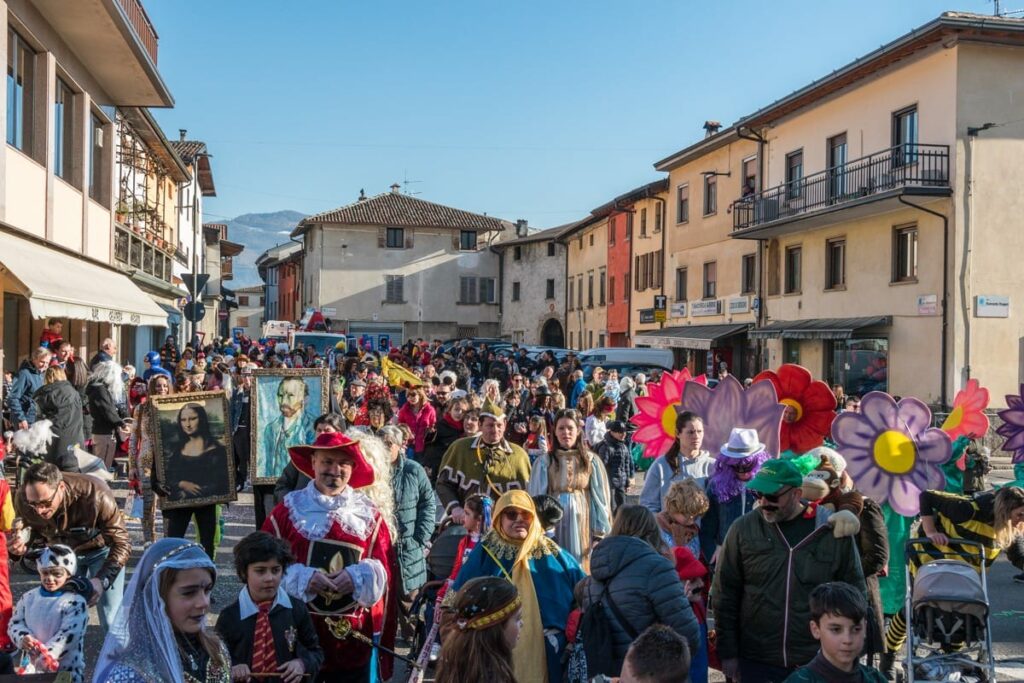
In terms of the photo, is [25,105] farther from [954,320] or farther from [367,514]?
[954,320]

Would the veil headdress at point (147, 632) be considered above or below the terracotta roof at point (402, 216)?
below

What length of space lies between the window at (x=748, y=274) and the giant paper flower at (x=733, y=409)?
23.9 metres

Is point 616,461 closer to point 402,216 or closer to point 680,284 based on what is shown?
point 680,284

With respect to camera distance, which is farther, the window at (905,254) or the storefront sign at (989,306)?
the window at (905,254)

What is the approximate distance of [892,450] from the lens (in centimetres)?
655

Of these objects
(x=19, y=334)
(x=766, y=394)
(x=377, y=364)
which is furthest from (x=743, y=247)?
(x=766, y=394)

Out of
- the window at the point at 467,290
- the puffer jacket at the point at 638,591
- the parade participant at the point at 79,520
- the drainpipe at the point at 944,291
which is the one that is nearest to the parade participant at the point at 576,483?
the puffer jacket at the point at 638,591

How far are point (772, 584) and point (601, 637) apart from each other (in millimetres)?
878

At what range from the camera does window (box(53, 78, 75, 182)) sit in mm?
16859

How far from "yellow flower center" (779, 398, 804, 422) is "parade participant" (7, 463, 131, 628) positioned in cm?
474

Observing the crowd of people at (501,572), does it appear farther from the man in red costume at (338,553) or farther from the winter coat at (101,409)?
the winter coat at (101,409)

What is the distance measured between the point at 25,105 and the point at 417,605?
12523 millimetres

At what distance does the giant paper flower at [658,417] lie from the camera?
794cm

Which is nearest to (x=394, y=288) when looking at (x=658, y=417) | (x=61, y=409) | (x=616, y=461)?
(x=61, y=409)
